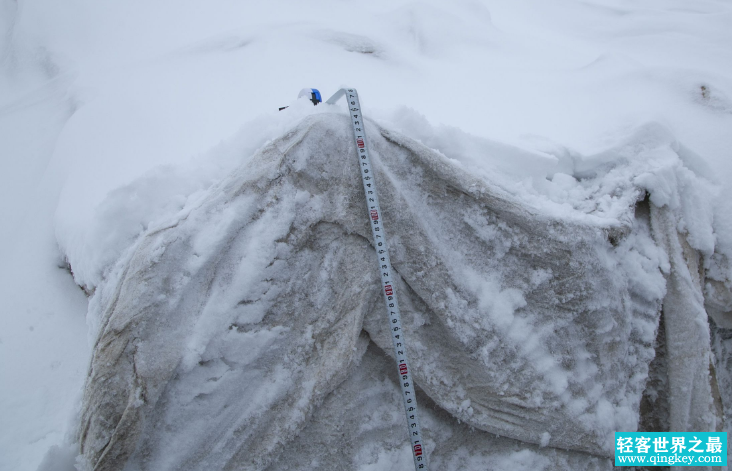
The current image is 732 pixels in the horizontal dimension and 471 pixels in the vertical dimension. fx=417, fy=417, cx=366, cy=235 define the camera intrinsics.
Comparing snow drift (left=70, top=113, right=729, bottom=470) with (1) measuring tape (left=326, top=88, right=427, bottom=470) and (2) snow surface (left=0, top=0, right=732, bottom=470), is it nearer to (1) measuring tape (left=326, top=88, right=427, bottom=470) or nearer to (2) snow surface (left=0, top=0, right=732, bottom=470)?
(1) measuring tape (left=326, top=88, right=427, bottom=470)

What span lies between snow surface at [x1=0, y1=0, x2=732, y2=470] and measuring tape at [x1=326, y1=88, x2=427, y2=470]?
43 cm

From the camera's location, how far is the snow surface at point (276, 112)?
191 centimetres

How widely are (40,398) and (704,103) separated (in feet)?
12.5

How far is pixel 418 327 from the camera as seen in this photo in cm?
159

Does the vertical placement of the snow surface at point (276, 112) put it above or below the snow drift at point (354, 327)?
above

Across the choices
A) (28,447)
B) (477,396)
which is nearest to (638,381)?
(477,396)

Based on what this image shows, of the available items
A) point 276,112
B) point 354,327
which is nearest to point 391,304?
point 354,327

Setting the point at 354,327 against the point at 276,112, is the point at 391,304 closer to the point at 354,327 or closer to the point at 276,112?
the point at 354,327

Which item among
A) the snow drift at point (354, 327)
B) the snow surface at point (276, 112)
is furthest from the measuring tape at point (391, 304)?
the snow surface at point (276, 112)

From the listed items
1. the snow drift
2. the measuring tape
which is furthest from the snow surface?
the measuring tape

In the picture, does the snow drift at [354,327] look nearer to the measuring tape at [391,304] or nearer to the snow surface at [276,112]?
the measuring tape at [391,304]

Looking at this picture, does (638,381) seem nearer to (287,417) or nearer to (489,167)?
(489,167)

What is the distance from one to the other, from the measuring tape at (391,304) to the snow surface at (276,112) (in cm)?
43

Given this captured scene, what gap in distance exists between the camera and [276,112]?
2410 millimetres
